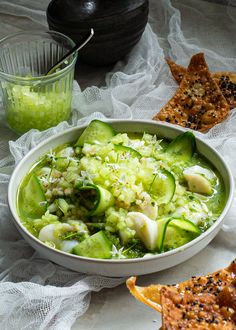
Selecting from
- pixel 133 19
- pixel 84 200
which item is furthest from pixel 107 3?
pixel 84 200

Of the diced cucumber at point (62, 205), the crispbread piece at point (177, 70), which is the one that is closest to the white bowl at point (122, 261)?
the diced cucumber at point (62, 205)

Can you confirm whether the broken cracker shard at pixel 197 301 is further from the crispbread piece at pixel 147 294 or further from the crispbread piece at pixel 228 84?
the crispbread piece at pixel 228 84

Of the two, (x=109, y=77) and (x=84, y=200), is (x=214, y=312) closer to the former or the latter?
(x=84, y=200)

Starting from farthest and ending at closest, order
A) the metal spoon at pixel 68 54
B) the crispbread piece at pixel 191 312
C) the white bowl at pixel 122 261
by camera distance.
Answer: the metal spoon at pixel 68 54
the white bowl at pixel 122 261
the crispbread piece at pixel 191 312

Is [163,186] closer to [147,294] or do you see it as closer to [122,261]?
[122,261]

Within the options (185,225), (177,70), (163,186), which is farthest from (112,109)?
(185,225)

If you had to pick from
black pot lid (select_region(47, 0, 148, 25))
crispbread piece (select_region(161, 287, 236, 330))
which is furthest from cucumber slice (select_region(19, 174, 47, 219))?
black pot lid (select_region(47, 0, 148, 25))
